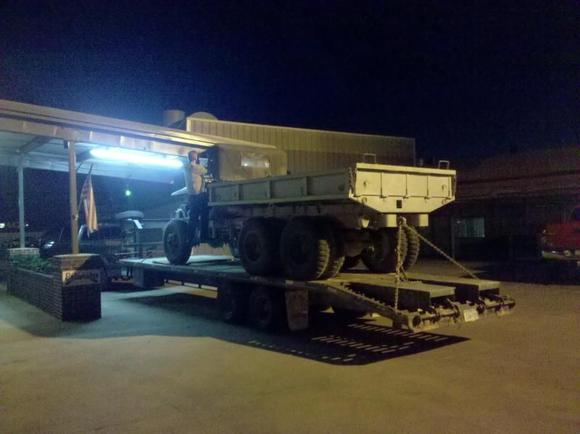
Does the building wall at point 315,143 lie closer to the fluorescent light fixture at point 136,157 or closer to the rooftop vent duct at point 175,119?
the rooftop vent duct at point 175,119

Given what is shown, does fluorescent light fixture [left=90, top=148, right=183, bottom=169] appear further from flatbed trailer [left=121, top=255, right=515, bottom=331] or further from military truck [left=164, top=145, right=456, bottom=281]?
flatbed trailer [left=121, top=255, right=515, bottom=331]

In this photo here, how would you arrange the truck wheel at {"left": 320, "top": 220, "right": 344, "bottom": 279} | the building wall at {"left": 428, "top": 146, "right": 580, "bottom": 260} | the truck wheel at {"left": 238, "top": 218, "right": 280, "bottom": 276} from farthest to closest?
the building wall at {"left": 428, "top": 146, "right": 580, "bottom": 260} → the truck wheel at {"left": 238, "top": 218, "right": 280, "bottom": 276} → the truck wheel at {"left": 320, "top": 220, "right": 344, "bottom": 279}

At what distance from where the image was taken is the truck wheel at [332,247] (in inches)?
345

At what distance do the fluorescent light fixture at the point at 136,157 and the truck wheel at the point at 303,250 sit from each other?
20.3 feet

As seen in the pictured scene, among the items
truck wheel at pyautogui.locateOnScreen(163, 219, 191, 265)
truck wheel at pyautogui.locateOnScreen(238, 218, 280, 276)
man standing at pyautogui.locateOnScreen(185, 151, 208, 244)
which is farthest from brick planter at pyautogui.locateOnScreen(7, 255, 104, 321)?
truck wheel at pyautogui.locateOnScreen(238, 218, 280, 276)

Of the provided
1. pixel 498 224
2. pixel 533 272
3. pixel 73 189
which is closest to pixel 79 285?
pixel 73 189

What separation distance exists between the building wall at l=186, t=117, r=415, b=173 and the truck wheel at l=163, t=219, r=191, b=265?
9.02 meters

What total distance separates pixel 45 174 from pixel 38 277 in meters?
20.6

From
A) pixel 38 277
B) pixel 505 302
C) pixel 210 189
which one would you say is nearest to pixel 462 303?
pixel 505 302

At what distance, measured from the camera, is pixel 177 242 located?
488 inches

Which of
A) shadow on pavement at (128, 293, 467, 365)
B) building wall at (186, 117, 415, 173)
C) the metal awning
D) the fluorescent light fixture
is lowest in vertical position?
shadow on pavement at (128, 293, 467, 365)

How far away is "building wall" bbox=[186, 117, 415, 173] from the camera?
22.2m

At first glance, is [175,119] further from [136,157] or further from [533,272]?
[533,272]

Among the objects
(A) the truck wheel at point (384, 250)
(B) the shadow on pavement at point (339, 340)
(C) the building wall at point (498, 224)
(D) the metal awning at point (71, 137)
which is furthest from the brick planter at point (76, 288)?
(C) the building wall at point (498, 224)
